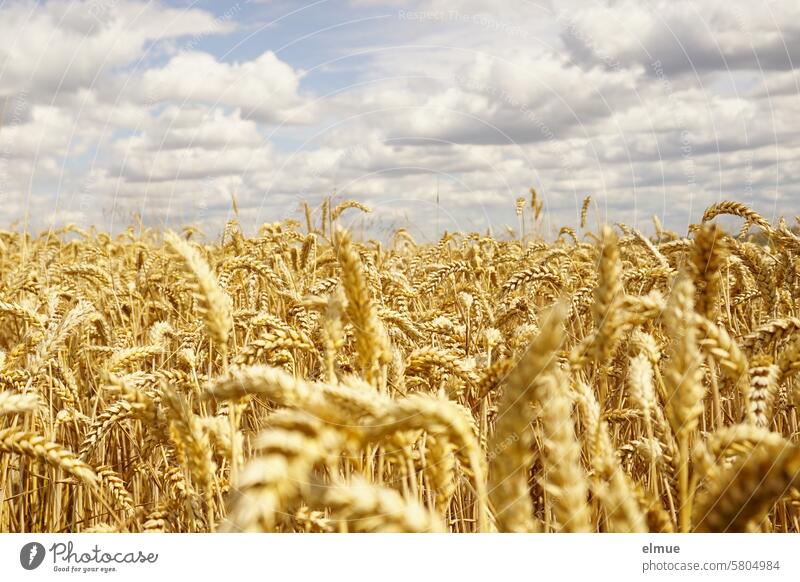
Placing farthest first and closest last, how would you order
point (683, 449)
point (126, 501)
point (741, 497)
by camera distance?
1. point (126, 501)
2. point (683, 449)
3. point (741, 497)

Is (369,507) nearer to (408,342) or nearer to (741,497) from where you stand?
(741,497)

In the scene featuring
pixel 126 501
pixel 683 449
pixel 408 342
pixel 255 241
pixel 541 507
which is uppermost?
pixel 255 241

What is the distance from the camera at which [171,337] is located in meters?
3.56

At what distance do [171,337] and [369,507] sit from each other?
3.08 metres

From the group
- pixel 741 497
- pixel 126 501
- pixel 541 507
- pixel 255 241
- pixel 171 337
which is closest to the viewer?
pixel 741 497

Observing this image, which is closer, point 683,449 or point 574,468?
point 574,468
